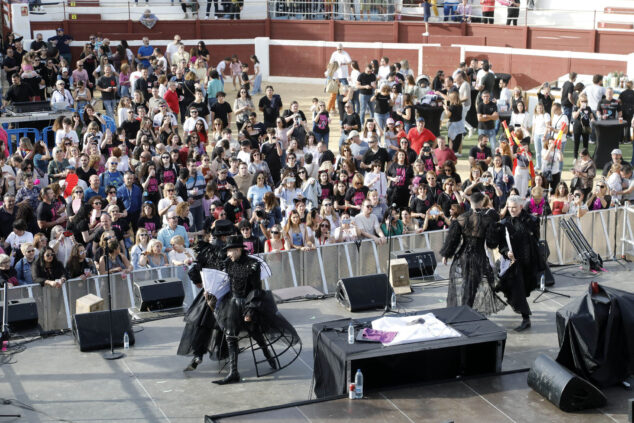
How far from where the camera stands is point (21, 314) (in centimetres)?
1402

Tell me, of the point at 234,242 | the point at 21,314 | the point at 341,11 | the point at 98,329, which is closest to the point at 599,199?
the point at 234,242

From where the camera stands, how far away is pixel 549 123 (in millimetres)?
24609

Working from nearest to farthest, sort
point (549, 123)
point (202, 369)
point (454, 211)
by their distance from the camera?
point (202, 369) < point (454, 211) < point (549, 123)

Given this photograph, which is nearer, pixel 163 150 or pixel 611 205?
pixel 611 205

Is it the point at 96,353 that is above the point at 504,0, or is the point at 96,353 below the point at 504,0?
below

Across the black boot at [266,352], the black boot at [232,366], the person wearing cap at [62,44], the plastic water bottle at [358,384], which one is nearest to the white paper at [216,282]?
the black boot at [232,366]

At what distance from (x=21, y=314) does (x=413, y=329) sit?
526cm

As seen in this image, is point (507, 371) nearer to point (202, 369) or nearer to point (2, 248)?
point (202, 369)

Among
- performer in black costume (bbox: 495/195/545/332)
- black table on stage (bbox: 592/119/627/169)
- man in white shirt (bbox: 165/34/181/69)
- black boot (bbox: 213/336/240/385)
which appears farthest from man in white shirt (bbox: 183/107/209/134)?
black boot (bbox: 213/336/240/385)

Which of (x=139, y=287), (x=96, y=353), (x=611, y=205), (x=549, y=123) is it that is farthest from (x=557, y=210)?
(x=96, y=353)

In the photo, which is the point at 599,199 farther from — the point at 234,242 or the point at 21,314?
the point at 21,314

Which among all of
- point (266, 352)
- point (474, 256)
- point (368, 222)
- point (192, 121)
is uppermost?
point (192, 121)

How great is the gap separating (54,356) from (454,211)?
23.9ft

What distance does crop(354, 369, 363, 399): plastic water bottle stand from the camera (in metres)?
11.5
